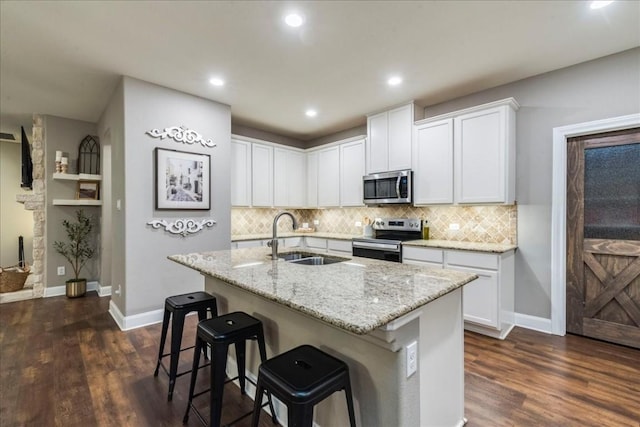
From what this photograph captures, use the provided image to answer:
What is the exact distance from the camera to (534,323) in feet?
10.2

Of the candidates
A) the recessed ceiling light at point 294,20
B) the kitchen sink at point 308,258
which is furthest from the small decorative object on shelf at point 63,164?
the recessed ceiling light at point 294,20

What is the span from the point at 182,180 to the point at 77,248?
8.07ft

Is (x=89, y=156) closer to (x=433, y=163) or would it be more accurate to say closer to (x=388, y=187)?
(x=388, y=187)

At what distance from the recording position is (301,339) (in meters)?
1.61

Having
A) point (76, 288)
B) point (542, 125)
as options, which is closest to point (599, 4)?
point (542, 125)

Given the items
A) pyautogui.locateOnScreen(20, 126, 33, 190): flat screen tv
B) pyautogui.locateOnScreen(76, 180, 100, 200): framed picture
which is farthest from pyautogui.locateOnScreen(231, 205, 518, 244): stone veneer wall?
pyautogui.locateOnScreen(20, 126, 33, 190): flat screen tv

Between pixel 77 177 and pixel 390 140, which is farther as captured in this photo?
pixel 77 177

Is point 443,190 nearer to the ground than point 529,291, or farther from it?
farther from it

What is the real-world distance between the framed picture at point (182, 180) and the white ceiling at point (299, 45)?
0.81m

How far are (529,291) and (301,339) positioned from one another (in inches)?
112

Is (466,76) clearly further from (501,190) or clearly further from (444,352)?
(444,352)

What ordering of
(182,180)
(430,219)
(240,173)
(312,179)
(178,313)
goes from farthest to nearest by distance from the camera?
(312,179) → (240,173) → (430,219) → (182,180) → (178,313)

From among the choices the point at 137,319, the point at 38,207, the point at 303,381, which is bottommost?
the point at 137,319

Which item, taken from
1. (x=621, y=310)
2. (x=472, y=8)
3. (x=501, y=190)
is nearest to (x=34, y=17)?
(x=472, y=8)
